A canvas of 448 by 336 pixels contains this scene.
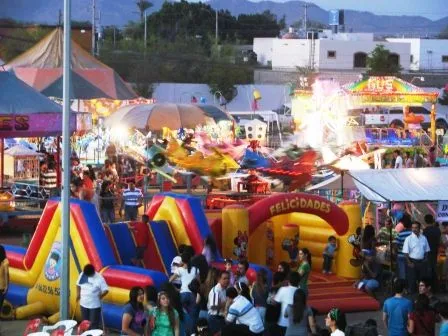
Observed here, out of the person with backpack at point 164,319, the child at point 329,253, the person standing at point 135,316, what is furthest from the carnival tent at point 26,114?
the person with backpack at point 164,319

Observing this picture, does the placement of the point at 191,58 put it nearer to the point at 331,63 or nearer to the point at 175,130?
the point at 331,63

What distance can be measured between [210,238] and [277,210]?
218 cm

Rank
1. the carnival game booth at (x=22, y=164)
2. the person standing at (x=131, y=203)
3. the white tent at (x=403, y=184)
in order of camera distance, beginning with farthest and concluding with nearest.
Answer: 1. the carnival game booth at (x=22, y=164)
2. the person standing at (x=131, y=203)
3. the white tent at (x=403, y=184)

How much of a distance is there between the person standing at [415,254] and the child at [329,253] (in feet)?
5.47

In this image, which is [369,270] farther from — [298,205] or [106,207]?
[106,207]

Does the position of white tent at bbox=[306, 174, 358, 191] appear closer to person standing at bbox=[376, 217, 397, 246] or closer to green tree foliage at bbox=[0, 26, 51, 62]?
person standing at bbox=[376, 217, 397, 246]

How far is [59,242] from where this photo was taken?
16219 mm

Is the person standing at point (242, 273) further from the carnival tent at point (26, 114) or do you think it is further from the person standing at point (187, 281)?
the carnival tent at point (26, 114)

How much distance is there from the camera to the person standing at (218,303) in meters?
13.1

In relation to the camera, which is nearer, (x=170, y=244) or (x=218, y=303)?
(x=218, y=303)

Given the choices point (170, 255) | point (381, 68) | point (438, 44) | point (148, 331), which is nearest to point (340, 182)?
point (170, 255)

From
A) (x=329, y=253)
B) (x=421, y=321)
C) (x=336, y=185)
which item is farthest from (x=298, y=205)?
(x=421, y=321)

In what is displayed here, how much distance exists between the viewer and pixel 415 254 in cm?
1706

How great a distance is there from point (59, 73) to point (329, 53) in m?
41.6
